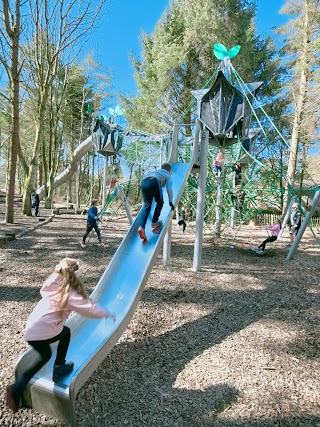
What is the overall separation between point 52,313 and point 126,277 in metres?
1.78

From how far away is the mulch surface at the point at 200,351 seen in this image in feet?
8.09

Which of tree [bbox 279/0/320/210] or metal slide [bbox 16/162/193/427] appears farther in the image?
tree [bbox 279/0/320/210]

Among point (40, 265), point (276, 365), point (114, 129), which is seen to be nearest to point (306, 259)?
point (276, 365)

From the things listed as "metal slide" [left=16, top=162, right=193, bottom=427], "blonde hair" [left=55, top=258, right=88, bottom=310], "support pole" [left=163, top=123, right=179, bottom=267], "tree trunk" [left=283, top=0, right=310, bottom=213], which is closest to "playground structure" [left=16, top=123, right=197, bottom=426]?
"metal slide" [left=16, top=162, right=193, bottom=427]

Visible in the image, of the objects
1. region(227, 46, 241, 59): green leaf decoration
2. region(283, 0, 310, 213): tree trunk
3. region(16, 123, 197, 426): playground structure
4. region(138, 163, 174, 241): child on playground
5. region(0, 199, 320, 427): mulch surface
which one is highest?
region(283, 0, 310, 213): tree trunk

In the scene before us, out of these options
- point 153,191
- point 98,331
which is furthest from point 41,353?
point 153,191

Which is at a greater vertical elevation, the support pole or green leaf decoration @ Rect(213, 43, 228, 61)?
green leaf decoration @ Rect(213, 43, 228, 61)

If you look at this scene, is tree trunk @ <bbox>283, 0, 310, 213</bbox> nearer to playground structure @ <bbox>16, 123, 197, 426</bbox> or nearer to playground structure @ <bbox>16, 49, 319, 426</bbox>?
playground structure @ <bbox>16, 49, 319, 426</bbox>

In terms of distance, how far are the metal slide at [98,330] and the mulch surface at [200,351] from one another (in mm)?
157

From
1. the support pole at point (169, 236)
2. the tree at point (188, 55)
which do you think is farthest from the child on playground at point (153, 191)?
the tree at point (188, 55)

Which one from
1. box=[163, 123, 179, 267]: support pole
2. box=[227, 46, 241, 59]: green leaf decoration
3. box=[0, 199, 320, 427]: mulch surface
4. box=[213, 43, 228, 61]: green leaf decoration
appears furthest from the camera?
box=[213, 43, 228, 61]: green leaf decoration

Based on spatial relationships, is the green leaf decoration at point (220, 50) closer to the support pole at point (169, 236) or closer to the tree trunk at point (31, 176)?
the support pole at point (169, 236)

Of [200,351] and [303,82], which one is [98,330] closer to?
[200,351]

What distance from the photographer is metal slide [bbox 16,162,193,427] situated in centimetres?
238
